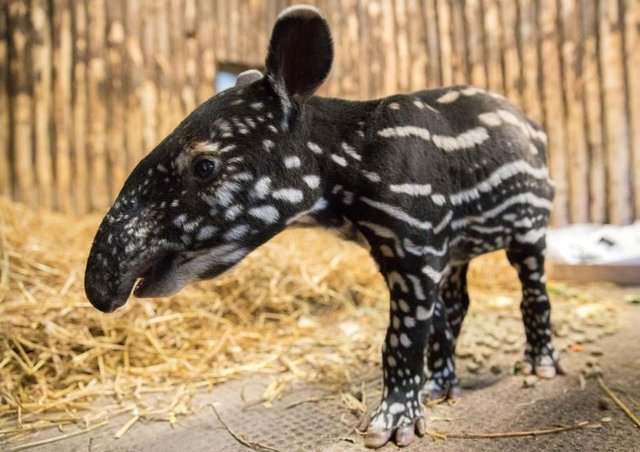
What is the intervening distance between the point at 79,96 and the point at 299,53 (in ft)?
14.9

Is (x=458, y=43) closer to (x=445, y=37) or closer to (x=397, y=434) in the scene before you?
(x=445, y=37)

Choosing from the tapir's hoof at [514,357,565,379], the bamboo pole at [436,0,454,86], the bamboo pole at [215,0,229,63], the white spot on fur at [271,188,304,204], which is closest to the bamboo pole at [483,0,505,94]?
the bamboo pole at [436,0,454,86]

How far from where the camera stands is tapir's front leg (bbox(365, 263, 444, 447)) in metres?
1.96

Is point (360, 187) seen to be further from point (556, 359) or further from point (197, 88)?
point (197, 88)

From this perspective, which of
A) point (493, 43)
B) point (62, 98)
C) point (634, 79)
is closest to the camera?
point (634, 79)

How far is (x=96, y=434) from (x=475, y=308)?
111 inches

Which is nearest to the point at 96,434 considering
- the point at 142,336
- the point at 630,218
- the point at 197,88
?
the point at 142,336

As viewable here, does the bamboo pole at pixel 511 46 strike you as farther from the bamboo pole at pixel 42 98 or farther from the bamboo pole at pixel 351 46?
the bamboo pole at pixel 42 98

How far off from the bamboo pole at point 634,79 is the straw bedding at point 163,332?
1.84 m

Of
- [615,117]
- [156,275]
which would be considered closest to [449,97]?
[156,275]

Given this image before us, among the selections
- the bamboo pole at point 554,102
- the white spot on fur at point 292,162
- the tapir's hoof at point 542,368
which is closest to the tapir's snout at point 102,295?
the white spot on fur at point 292,162

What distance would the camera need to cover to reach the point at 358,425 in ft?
6.86

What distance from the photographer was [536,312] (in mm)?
2596

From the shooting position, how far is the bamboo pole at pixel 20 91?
17.9 feet
